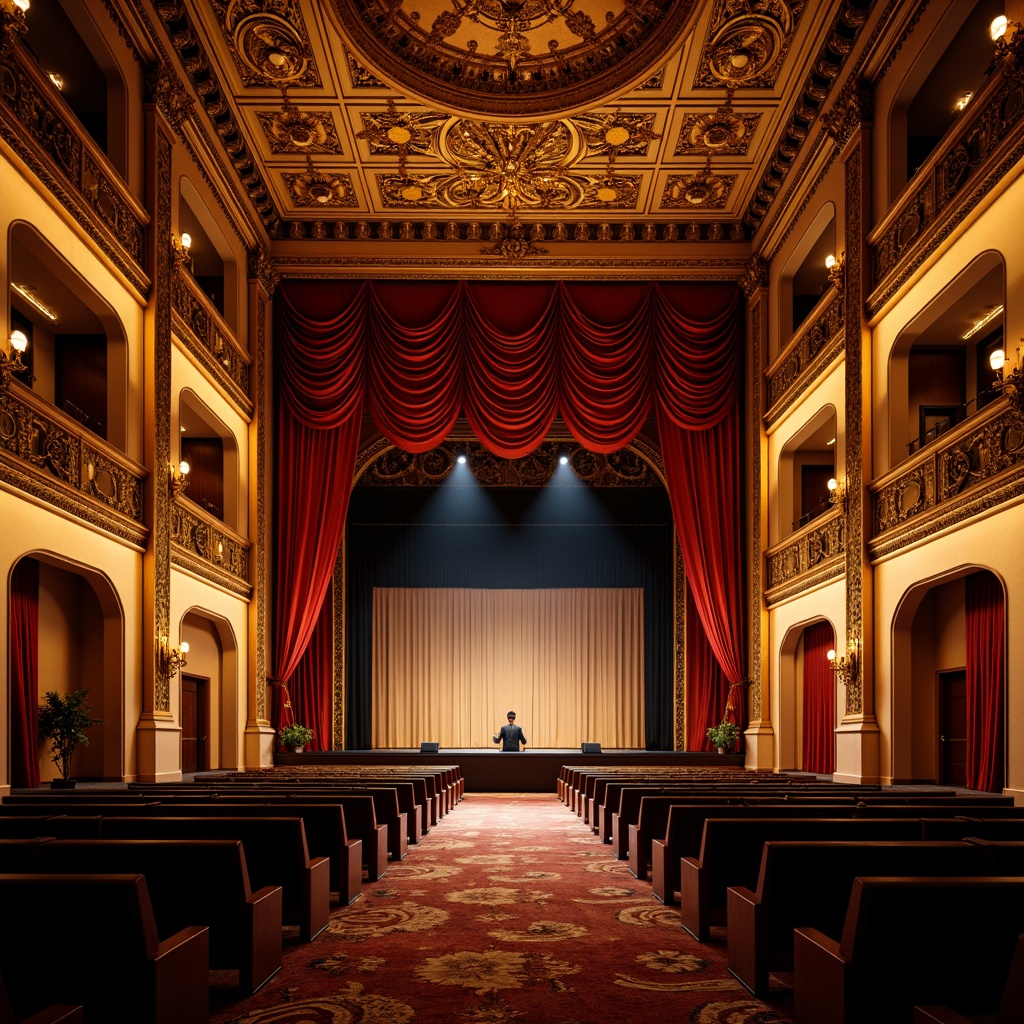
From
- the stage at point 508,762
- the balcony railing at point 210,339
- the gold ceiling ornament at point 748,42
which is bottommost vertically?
the stage at point 508,762

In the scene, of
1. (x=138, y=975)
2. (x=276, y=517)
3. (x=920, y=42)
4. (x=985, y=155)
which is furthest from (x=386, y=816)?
(x=276, y=517)

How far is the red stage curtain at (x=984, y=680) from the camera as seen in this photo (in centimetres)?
999

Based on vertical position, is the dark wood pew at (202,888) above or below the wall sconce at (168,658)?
below

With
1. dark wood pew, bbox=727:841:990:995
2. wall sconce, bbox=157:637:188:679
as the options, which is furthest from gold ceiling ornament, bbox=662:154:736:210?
dark wood pew, bbox=727:841:990:995

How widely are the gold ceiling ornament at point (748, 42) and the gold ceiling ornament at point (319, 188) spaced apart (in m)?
5.42

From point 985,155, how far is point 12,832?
875cm

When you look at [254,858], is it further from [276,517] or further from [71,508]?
[276,517]

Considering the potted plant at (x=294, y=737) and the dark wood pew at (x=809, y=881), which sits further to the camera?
the potted plant at (x=294, y=737)

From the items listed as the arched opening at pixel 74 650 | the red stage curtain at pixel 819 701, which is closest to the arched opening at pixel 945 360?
the red stage curtain at pixel 819 701

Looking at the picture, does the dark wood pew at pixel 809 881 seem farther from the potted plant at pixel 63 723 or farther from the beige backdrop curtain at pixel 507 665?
the beige backdrop curtain at pixel 507 665

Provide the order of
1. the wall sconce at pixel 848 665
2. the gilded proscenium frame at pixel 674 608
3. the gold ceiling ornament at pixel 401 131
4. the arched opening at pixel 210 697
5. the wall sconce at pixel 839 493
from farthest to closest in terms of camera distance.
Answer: the gilded proscenium frame at pixel 674 608 < the arched opening at pixel 210 697 < the gold ceiling ornament at pixel 401 131 < the wall sconce at pixel 839 493 < the wall sconce at pixel 848 665

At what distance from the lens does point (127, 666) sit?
1080cm

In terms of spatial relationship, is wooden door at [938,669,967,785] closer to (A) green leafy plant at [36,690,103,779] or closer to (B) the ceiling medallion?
(B) the ceiling medallion

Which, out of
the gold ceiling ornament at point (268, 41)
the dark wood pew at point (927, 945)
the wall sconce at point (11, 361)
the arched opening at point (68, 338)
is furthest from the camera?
the gold ceiling ornament at point (268, 41)
